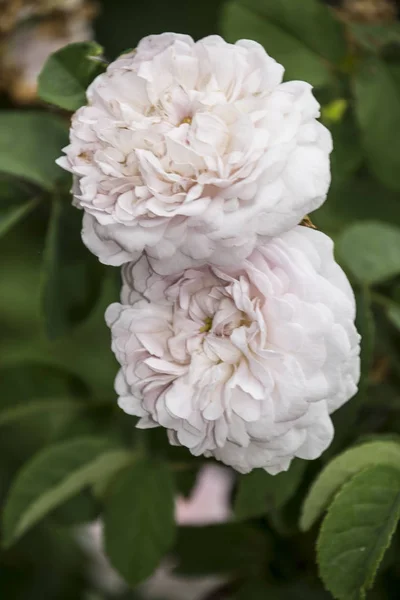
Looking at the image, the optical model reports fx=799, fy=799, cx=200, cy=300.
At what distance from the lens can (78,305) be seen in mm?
447

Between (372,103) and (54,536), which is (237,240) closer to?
(372,103)

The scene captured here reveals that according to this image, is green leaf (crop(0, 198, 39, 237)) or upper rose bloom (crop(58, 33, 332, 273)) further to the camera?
green leaf (crop(0, 198, 39, 237))

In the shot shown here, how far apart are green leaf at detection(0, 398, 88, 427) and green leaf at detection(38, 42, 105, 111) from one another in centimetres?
22

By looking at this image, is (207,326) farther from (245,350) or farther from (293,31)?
(293,31)

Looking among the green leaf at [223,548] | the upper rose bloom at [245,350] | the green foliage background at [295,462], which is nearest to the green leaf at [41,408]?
the green foliage background at [295,462]

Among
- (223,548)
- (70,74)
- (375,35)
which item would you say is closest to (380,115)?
(375,35)

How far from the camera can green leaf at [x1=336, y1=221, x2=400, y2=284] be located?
0.39 meters

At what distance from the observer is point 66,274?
428 millimetres

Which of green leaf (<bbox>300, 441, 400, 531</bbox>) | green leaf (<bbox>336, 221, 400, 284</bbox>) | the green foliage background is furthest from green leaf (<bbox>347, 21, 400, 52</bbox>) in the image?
green leaf (<bbox>300, 441, 400, 531</bbox>)

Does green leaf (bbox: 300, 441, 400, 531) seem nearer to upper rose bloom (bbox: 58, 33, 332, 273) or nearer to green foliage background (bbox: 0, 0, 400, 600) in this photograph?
green foliage background (bbox: 0, 0, 400, 600)

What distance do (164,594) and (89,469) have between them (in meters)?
0.39

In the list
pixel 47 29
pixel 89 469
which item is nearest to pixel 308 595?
pixel 89 469

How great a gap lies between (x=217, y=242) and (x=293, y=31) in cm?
23

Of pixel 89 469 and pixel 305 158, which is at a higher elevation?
pixel 305 158
